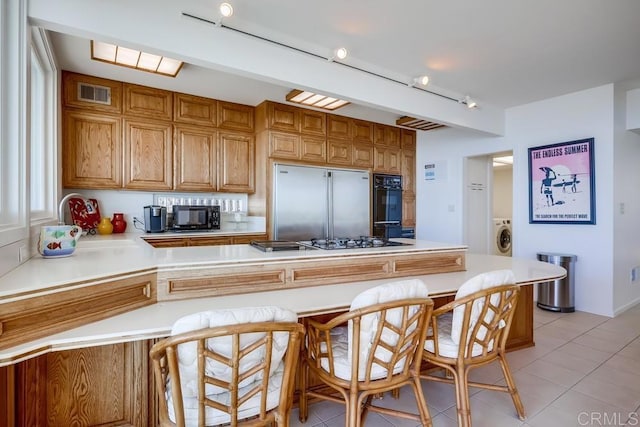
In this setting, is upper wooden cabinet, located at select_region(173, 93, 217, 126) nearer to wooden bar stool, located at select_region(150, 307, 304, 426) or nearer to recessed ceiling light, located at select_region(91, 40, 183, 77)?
recessed ceiling light, located at select_region(91, 40, 183, 77)

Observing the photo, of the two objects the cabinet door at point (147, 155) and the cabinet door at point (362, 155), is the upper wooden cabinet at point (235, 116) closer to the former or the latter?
the cabinet door at point (147, 155)

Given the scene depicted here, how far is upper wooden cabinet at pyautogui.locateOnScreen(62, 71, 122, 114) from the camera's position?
10.2 feet

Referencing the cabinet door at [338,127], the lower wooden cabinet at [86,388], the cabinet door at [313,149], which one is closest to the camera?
the lower wooden cabinet at [86,388]

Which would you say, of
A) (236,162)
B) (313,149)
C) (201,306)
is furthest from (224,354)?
(313,149)

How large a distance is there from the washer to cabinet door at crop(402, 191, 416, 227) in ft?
4.86

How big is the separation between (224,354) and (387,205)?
4.07m

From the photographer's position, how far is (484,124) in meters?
4.07

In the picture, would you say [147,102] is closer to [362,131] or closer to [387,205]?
[362,131]

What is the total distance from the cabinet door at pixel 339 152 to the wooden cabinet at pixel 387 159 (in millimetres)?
478

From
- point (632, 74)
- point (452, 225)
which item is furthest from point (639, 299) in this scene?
point (632, 74)

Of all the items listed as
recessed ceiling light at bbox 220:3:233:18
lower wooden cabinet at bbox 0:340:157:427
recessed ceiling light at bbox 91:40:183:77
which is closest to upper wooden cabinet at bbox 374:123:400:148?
recessed ceiling light at bbox 91:40:183:77

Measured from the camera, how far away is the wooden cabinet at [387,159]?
15.8ft

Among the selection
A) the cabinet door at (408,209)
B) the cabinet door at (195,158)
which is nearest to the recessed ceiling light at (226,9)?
the cabinet door at (195,158)

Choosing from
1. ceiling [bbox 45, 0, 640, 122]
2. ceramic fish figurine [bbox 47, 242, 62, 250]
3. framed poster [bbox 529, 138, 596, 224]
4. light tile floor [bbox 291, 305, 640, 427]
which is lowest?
light tile floor [bbox 291, 305, 640, 427]
